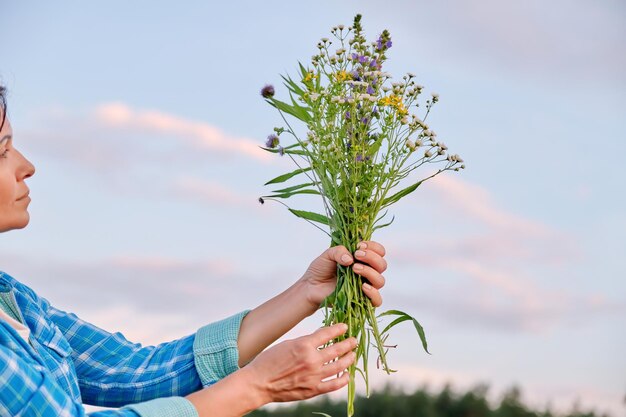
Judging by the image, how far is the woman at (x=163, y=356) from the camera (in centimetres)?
172

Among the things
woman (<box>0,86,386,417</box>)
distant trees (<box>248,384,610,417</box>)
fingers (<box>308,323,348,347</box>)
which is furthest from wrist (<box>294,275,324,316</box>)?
distant trees (<box>248,384,610,417</box>)

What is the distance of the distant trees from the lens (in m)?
5.20

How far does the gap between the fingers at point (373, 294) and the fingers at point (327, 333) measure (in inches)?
5.5

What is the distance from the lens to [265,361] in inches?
70.3

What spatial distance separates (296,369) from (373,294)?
1.14 feet

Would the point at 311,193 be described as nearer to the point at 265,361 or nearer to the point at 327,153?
the point at 327,153

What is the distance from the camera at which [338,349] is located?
1.85 meters

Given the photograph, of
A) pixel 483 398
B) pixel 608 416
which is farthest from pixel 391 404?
pixel 608 416

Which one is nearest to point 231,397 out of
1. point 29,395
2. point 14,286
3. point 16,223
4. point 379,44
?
point 29,395

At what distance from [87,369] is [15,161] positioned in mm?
671

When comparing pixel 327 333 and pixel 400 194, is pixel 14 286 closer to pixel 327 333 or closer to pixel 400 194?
pixel 327 333

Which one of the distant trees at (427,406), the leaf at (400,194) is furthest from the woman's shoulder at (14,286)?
the distant trees at (427,406)

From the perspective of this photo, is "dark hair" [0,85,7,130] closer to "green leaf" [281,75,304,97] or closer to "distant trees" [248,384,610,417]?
"green leaf" [281,75,304,97]

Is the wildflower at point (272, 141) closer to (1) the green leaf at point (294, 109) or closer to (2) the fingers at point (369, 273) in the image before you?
(1) the green leaf at point (294, 109)
